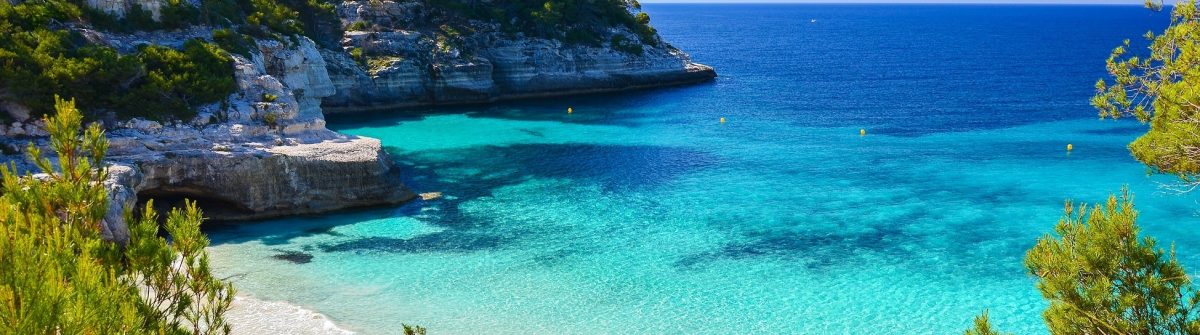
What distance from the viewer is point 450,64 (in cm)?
6181

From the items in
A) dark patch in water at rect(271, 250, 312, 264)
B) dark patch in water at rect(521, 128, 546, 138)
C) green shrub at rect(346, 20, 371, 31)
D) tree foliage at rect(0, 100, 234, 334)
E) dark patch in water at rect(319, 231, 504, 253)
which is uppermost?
green shrub at rect(346, 20, 371, 31)

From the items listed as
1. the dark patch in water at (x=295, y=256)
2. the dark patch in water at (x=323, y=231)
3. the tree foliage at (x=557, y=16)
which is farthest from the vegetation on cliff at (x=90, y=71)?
the tree foliage at (x=557, y=16)

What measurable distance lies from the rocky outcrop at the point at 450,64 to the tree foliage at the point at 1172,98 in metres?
48.5

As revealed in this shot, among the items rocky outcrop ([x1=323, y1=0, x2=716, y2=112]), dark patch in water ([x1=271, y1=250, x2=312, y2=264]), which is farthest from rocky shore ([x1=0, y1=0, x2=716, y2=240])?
rocky outcrop ([x1=323, y1=0, x2=716, y2=112])

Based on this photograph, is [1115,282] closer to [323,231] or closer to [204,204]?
[323,231]

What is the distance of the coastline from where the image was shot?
19391 millimetres

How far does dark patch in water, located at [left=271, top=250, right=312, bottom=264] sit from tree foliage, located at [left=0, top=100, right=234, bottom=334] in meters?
14.8

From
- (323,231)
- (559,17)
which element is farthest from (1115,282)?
(559,17)

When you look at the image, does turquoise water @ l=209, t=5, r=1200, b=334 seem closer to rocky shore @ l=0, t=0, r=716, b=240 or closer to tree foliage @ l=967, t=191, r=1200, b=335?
rocky shore @ l=0, t=0, r=716, b=240

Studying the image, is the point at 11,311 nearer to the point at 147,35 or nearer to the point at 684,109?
the point at 147,35

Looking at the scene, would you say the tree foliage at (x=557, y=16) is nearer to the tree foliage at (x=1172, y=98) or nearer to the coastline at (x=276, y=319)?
the coastline at (x=276, y=319)

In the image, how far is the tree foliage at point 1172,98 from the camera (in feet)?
43.2

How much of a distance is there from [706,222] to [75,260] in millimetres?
23261

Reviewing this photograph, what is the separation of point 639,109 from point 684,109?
10.0 ft
